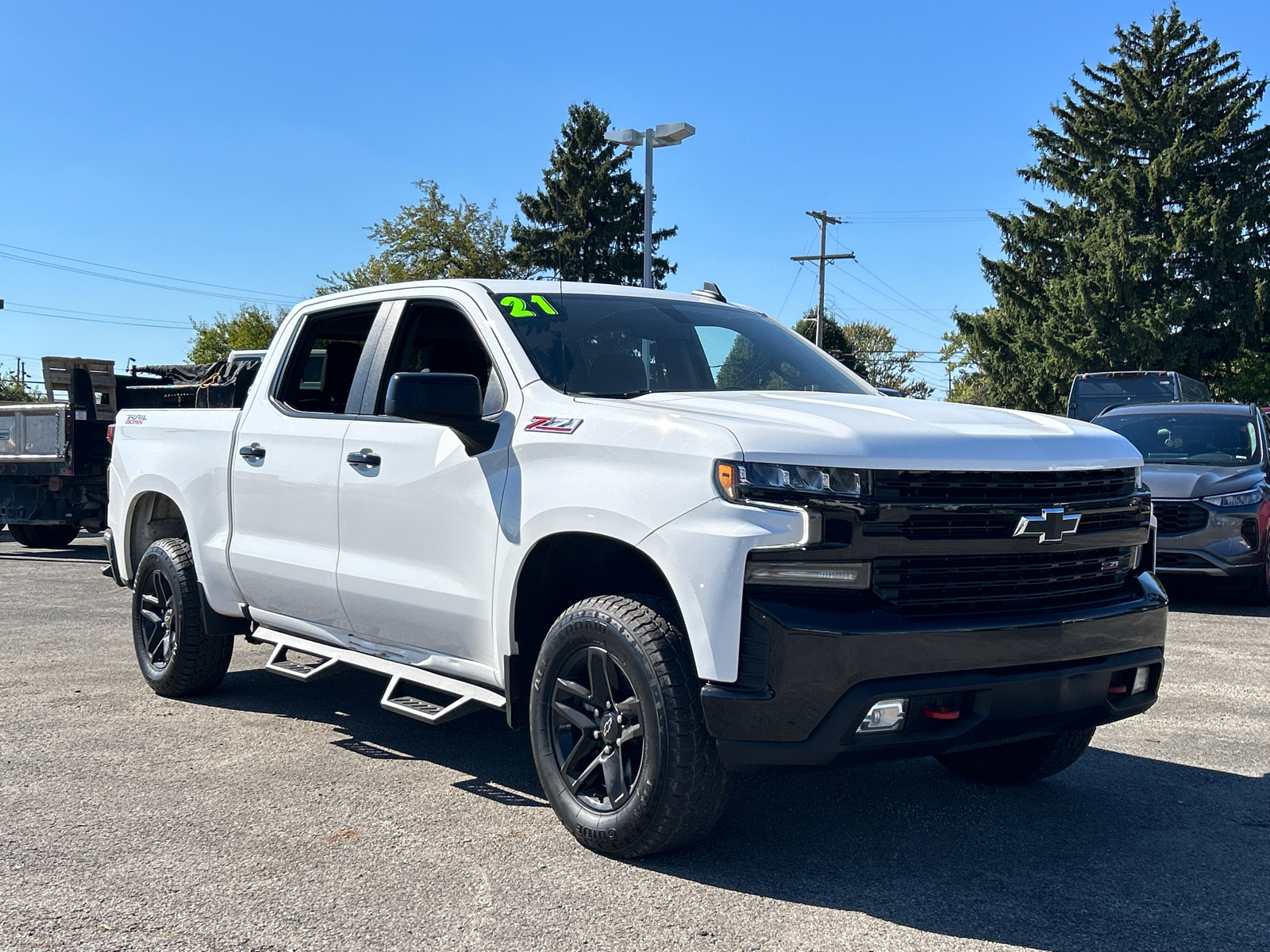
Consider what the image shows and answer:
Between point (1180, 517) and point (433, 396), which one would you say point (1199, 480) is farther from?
point (433, 396)

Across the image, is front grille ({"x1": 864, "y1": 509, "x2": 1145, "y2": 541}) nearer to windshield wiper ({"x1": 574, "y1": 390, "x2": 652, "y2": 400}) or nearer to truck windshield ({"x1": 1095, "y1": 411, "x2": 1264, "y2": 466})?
windshield wiper ({"x1": 574, "y1": 390, "x2": 652, "y2": 400})

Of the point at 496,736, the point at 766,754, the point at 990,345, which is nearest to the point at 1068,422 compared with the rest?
the point at 766,754

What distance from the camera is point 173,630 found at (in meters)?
6.06

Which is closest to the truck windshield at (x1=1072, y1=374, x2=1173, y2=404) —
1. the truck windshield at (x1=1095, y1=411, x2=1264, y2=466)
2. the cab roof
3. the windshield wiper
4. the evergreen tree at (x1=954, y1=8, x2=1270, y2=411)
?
the cab roof

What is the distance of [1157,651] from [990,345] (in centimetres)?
4589

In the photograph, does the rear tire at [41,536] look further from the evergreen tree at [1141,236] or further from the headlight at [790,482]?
the evergreen tree at [1141,236]

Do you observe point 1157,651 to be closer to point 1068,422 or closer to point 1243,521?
point 1068,422

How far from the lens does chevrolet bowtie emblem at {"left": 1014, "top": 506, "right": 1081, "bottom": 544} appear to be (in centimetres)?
357

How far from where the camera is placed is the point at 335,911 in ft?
11.2

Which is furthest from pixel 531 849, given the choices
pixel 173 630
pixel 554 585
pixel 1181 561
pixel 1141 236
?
pixel 1141 236

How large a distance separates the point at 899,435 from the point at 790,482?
0.40 m

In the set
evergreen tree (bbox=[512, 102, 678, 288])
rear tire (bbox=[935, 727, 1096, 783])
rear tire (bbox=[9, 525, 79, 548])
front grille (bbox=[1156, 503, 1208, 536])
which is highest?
evergreen tree (bbox=[512, 102, 678, 288])

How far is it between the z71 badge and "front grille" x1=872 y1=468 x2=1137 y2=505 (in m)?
1.05

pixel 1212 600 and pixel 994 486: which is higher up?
pixel 994 486
